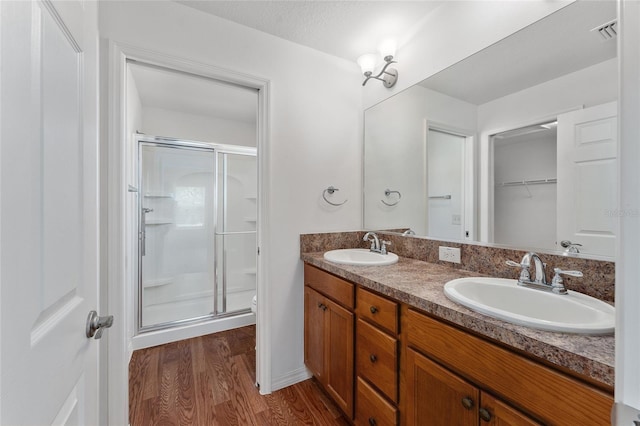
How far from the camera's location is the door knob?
68 cm

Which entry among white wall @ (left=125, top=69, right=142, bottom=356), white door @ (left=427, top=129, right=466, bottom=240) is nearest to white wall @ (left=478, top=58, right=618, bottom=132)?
white door @ (left=427, top=129, right=466, bottom=240)

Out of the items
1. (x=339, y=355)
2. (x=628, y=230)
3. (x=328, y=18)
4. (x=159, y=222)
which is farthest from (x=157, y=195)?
(x=628, y=230)

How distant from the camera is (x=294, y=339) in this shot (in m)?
1.82

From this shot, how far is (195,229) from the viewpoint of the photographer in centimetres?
303

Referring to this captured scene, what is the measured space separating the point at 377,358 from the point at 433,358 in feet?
1.02

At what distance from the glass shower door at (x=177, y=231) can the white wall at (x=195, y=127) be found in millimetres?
388

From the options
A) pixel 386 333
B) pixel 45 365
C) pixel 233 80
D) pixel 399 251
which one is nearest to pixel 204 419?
pixel 386 333

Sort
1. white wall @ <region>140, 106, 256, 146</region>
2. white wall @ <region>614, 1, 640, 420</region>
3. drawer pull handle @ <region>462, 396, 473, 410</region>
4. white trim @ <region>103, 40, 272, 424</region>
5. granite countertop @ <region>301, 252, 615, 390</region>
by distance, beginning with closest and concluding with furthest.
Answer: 1. white wall @ <region>614, 1, 640, 420</region>
2. granite countertop @ <region>301, 252, 615, 390</region>
3. drawer pull handle @ <region>462, 396, 473, 410</region>
4. white trim @ <region>103, 40, 272, 424</region>
5. white wall @ <region>140, 106, 256, 146</region>

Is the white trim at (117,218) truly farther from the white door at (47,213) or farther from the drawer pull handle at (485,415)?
the drawer pull handle at (485,415)

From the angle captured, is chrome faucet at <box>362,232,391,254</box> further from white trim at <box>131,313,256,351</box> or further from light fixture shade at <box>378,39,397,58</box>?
white trim at <box>131,313,256,351</box>

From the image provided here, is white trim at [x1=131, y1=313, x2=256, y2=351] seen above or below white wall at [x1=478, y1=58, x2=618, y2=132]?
Answer: below

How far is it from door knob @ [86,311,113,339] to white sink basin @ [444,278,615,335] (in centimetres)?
108

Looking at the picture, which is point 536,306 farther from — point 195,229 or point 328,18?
point 195,229

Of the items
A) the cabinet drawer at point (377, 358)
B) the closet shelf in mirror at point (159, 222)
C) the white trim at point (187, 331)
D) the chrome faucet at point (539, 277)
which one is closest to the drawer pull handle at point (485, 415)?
the cabinet drawer at point (377, 358)
